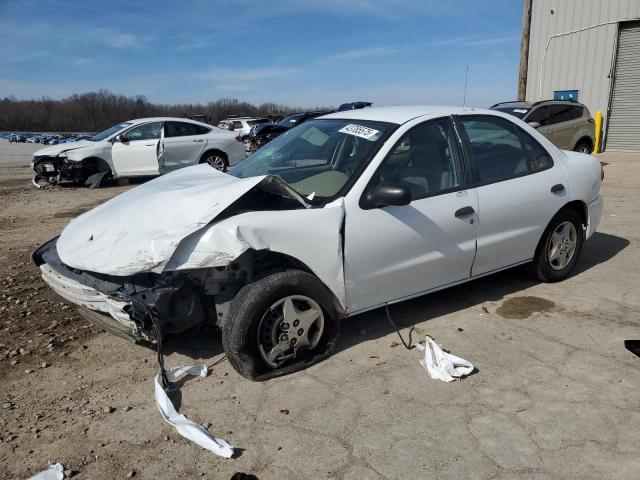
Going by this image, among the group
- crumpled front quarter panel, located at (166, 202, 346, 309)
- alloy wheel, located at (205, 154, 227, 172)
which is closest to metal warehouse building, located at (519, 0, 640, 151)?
alloy wheel, located at (205, 154, 227, 172)

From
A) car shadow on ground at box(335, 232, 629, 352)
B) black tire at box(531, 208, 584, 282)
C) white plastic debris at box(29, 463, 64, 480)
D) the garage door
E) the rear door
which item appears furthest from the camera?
the garage door

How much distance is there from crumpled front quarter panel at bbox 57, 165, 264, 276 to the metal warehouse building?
16852 millimetres

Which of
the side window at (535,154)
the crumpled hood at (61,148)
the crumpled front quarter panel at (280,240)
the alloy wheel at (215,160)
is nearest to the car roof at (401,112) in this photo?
the side window at (535,154)

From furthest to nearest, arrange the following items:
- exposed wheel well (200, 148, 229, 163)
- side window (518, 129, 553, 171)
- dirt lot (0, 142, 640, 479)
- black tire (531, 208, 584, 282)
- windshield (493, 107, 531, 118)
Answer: exposed wheel well (200, 148, 229, 163) → windshield (493, 107, 531, 118) → black tire (531, 208, 584, 282) → side window (518, 129, 553, 171) → dirt lot (0, 142, 640, 479)

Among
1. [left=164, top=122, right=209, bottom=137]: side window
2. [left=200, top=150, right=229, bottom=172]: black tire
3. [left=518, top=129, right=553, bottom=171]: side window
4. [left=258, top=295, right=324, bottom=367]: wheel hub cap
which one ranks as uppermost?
[left=164, top=122, right=209, bottom=137]: side window

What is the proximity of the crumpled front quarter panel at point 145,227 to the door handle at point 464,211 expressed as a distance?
1561 millimetres

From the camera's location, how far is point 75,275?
11.1 feet

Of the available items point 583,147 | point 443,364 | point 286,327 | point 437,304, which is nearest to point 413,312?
point 437,304

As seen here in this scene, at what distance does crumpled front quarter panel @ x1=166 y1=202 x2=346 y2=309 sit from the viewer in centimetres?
298

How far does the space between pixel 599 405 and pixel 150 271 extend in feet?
8.96

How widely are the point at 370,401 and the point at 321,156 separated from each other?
191cm

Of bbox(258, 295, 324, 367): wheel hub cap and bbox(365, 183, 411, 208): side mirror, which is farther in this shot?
bbox(365, 183, 411, 208): side mirror

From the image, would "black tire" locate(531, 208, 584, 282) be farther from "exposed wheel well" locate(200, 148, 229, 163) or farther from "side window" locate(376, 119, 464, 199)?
"exposed wheel well" locate(200, 148, 229, 163)

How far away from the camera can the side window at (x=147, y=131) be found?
12265mm
